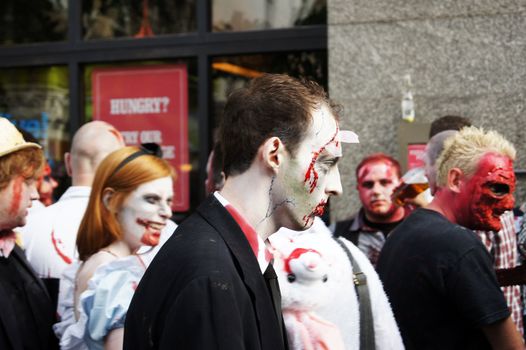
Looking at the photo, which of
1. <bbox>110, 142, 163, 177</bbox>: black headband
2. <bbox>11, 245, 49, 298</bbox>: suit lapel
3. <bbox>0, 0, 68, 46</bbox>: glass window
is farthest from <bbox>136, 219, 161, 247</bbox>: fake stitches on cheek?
<bbox>0, 0, 68, 46</bbox>: glass window

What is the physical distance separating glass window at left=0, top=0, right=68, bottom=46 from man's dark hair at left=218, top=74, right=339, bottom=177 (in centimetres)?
590

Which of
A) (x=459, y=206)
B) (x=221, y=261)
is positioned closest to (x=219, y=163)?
(x=459, y=206)

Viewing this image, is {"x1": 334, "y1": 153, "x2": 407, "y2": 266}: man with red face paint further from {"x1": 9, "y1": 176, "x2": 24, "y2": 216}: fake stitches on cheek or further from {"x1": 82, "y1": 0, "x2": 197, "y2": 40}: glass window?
{"x1": 9, "y1": 176, "x2": 24, "y2": 216}: fake stitches on cheek

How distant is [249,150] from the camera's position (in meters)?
2.25

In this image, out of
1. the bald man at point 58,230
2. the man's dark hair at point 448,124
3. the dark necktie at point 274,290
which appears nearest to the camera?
the dark necktie at point 274,290

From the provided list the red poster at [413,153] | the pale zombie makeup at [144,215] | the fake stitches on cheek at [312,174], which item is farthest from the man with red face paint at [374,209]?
the fake stitches on cheek at [312,174]

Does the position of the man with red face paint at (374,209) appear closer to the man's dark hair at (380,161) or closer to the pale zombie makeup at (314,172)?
the man's dark hair at (380,161)

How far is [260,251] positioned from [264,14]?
542cm

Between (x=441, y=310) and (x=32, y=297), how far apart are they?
6.37ft

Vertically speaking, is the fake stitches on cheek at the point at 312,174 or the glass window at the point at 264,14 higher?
the glass window at the point at 264,14

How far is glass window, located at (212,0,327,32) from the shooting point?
723 centimetres

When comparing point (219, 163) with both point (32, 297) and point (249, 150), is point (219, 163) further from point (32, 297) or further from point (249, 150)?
point (249, 150)

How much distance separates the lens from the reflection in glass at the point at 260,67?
718 cm

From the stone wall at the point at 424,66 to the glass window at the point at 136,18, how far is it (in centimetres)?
169
